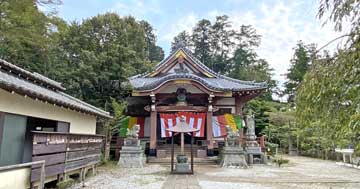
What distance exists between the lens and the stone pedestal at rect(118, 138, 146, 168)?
40.1 ft

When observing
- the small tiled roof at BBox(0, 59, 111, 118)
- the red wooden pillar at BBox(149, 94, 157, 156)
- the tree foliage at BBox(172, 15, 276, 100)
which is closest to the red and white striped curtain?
the red wooden pillar at BBox(149, 94, 157, 156)

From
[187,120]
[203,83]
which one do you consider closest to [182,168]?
[187,120]

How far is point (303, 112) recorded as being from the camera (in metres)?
2.85

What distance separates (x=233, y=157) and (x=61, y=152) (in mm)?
7907

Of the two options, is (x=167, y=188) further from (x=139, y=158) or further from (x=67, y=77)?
(x=67, y=77)

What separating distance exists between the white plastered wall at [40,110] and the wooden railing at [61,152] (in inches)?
30.0

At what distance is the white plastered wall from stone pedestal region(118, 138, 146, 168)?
2362 mm

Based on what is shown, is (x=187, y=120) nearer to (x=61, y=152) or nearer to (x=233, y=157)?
(x=233, y=157)

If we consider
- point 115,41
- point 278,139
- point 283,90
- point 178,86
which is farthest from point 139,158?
point 283,90

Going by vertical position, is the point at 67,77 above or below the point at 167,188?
above

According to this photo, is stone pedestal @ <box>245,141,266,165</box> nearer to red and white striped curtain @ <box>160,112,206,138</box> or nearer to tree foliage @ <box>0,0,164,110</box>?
red and white striped curtain @ <box>160,112,206,138</box>

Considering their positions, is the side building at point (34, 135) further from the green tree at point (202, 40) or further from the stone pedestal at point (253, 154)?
the green tree at point (202, 40)

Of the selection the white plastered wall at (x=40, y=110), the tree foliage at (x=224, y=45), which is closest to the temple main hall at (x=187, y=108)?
the white plastered wall at (x=40, y=110)

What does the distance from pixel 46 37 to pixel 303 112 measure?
43.5ft
